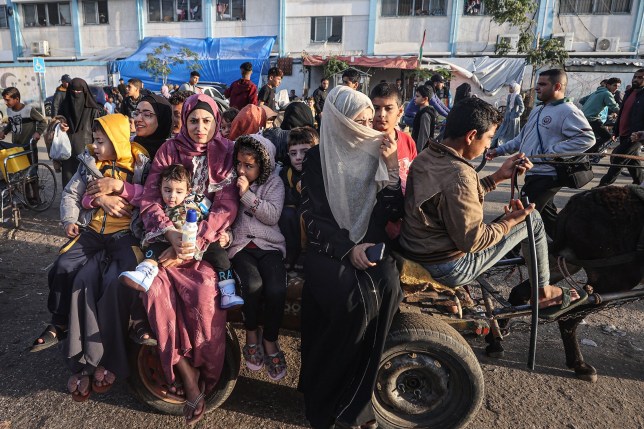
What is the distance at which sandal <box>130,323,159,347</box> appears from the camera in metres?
2.28

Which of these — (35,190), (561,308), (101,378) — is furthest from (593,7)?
(101,378)

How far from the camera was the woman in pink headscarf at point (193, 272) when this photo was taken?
7.63ft

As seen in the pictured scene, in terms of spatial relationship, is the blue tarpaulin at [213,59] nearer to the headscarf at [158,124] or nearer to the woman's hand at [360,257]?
the headscarf at [158,124]

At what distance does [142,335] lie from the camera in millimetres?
2307

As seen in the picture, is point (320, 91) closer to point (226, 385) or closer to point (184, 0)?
point (226, 385)

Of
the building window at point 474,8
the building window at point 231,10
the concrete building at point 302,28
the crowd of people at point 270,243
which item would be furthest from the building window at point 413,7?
the crowd of people at point 270,243

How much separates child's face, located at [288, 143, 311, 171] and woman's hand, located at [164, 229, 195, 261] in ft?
3.39

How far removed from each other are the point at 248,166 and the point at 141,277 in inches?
35.9

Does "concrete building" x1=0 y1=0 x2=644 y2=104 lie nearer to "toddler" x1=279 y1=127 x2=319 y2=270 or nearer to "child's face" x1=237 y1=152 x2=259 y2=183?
"toddler" x1=279 y1=127 x2=319 y2=270

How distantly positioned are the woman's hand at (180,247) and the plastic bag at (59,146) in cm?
408

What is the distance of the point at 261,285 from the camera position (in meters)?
2.45

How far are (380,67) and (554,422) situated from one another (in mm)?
20912

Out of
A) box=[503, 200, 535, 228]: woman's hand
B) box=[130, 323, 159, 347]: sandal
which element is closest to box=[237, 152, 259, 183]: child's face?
box=[130, 323, 159, 347]: sandal

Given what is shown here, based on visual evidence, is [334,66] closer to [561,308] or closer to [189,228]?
[561,308]
